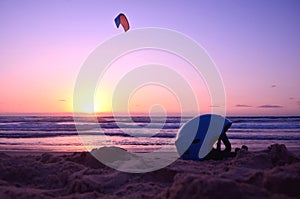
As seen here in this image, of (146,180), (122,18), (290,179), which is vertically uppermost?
(122,18)

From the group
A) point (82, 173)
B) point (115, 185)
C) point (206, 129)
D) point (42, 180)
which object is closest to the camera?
point (115, 185)

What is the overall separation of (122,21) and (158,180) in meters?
3.66

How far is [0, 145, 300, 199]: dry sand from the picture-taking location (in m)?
2.67

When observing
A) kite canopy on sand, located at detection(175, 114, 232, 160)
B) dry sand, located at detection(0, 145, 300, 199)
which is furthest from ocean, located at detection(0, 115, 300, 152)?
dry sand, located at detection(0, 145, 300, 199)

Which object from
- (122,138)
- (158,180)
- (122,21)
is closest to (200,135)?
(158,180)

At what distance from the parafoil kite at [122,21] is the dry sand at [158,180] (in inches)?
105

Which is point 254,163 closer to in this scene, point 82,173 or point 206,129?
point 206,129

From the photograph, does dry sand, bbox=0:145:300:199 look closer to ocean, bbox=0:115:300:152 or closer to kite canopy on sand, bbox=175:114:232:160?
kite canopy on sand, bbox=175:114:232:160

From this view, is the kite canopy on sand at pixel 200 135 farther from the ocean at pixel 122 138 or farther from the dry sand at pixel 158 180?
the ocean at pixel 122 138

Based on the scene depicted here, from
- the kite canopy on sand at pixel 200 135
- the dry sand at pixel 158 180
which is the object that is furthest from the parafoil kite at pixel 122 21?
the dry sand at pixel 158 180

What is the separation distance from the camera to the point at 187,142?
691 centimetres

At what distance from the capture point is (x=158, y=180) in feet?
16.2

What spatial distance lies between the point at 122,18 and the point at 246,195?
549 cm

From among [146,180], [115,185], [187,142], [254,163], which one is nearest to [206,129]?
[187,142]
